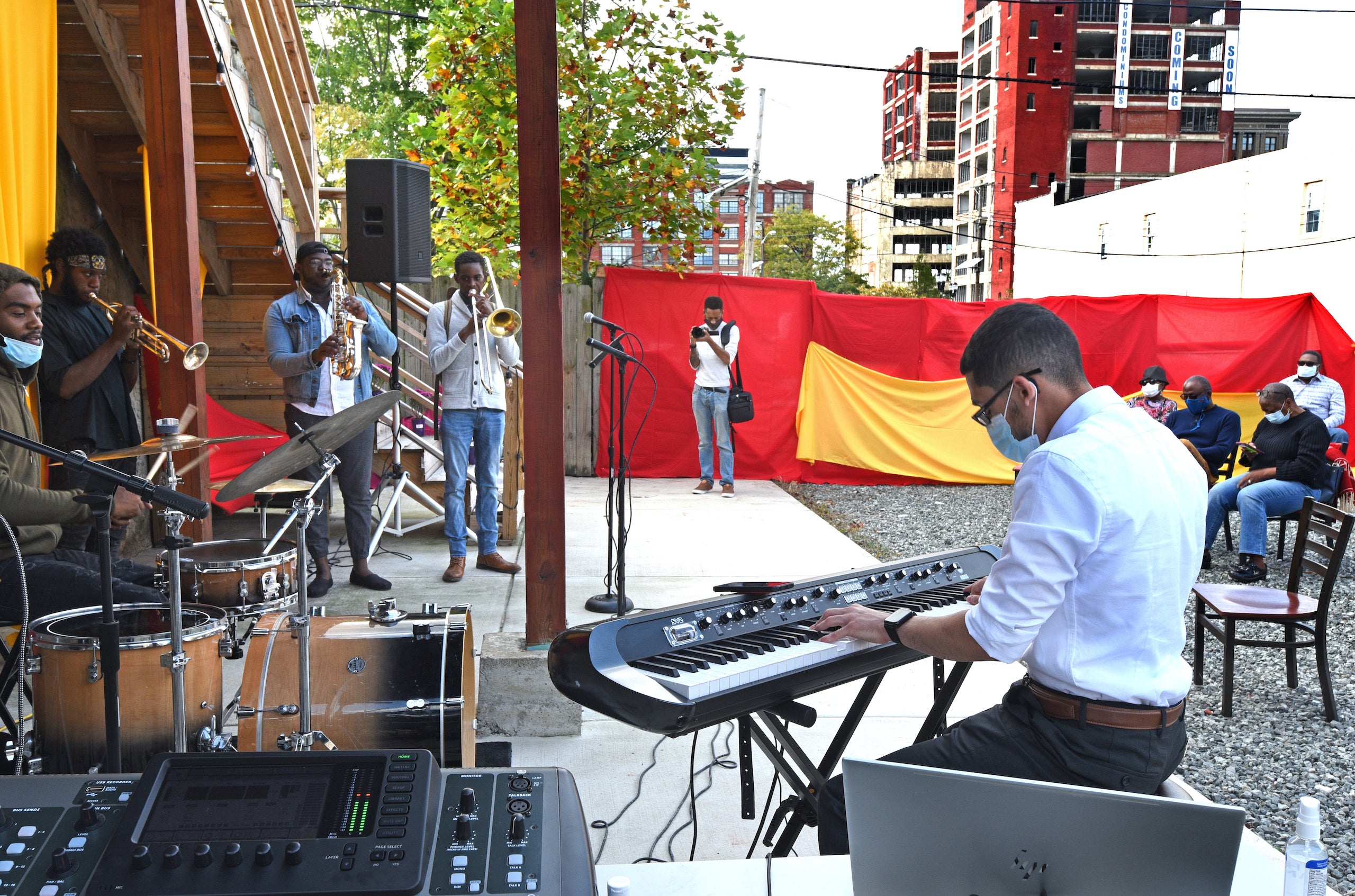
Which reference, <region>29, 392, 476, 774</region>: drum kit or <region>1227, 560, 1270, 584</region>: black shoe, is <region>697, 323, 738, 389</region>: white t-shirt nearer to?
<region>1227, 560, 1270, 584</region>: black shoe

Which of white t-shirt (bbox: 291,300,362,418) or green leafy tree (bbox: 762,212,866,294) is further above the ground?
green leafy tree (bbox: 762,212,866,294)

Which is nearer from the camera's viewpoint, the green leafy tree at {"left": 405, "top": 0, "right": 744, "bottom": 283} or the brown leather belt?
the brown leather belt

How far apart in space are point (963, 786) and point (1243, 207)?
26.1m

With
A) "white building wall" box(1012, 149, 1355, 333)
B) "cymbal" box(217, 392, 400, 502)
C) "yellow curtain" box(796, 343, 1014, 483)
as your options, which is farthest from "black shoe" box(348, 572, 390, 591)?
"white building wall" box(1012, 149, 1355, 333)

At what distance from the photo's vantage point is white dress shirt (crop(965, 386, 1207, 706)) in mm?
1888

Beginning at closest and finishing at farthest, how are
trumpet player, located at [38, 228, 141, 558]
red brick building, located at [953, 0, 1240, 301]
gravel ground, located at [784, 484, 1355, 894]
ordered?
gravel ground, located at [784, 484, 1355, 894] → trumpet player, located at [38, 228, 141, 558] → red brick building, located at [953, 0, 1240, 301]

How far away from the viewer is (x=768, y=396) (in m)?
10.8

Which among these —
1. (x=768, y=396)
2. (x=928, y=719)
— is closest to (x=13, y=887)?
(x=928, y=719)

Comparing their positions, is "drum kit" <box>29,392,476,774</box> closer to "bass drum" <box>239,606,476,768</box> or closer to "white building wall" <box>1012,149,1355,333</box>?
"bass drum" <box>239,606,476,768</box>

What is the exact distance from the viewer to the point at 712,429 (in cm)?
998

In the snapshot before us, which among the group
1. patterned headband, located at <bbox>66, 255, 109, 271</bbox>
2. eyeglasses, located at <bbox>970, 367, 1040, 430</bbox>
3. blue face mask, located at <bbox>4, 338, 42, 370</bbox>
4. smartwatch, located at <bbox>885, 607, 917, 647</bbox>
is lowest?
smartwatch, located at <bbox>885, 607, 917, 647</bbox>

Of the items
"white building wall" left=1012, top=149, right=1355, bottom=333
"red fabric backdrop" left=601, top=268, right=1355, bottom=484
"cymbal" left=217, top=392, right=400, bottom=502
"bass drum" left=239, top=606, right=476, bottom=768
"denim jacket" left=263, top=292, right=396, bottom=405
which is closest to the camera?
"cymbal" left=217, top=392, right=400, bottom=502

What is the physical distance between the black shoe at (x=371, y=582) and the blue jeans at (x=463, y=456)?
1.58ft

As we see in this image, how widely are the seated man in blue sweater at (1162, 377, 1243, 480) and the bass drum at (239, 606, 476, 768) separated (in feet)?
24.8
